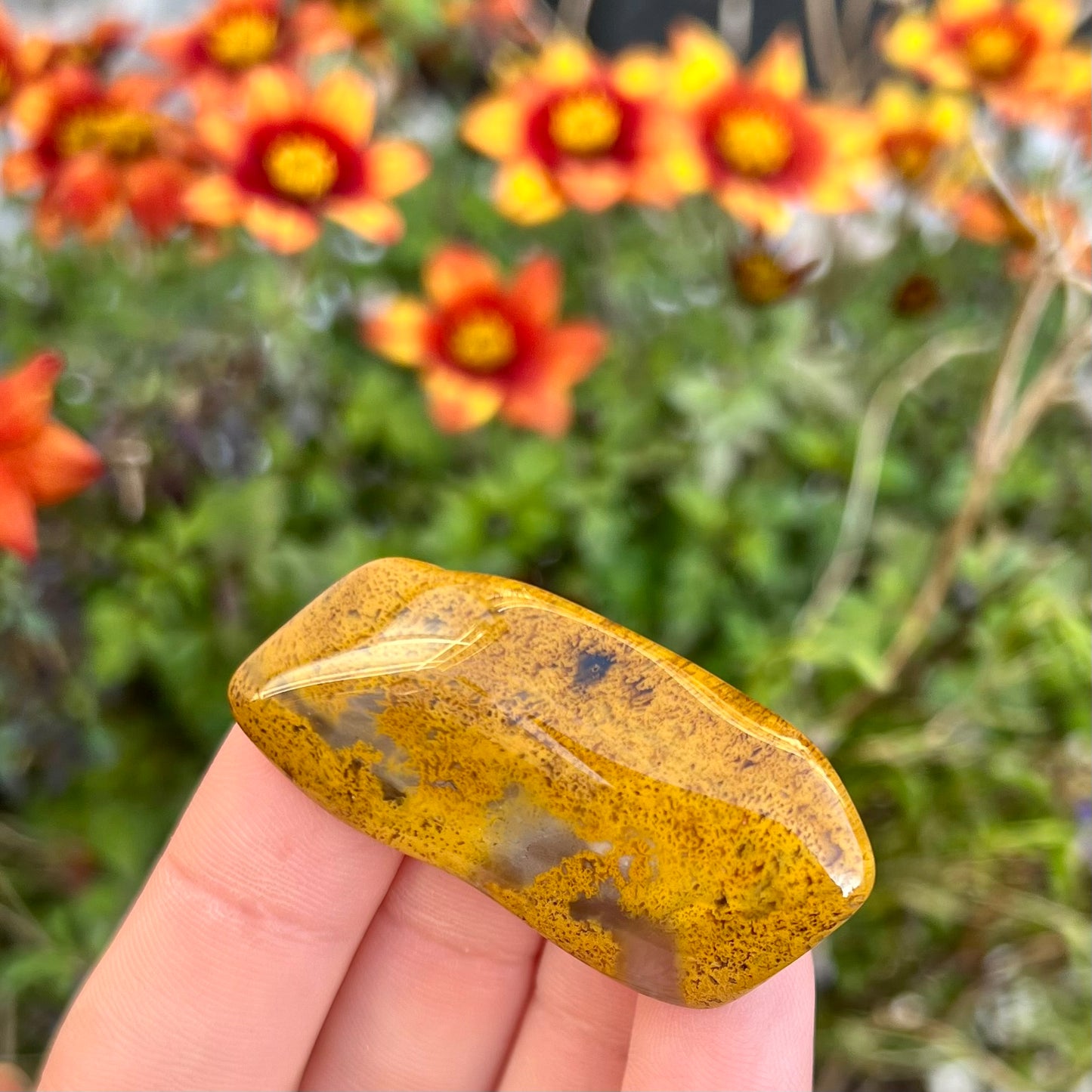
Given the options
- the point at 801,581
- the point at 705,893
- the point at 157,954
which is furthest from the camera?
the point at 801,581

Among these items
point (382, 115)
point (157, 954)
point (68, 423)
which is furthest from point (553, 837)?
point (382, 115)

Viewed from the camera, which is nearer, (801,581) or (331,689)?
(331,689)

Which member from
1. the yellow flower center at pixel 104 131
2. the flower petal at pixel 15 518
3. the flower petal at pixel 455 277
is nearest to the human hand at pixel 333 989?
the flower petal at pixel 15 518

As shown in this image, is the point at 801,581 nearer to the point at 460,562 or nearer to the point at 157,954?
the point at 460,562

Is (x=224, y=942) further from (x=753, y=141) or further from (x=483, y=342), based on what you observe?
(x=753, y=141)

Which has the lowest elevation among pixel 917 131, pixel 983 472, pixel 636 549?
pixel 636 549

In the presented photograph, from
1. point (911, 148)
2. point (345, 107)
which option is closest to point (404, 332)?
point (345, 107)

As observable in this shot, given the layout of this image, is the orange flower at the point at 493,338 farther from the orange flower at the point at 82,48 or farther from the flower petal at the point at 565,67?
the orange flower at the point at 82,48
